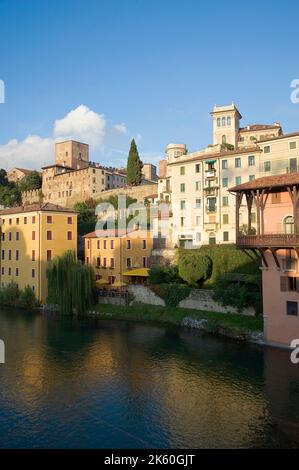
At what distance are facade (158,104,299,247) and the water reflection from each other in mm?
17923

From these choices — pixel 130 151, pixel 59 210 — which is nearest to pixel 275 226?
pixel 59 210

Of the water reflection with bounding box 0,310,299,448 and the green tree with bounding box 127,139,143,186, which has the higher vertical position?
the green tree with bounding box 127,139,143,186

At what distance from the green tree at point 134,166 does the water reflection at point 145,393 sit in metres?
50.0

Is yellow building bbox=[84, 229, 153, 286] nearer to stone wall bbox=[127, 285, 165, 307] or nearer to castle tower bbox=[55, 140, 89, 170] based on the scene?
stone wall bbox=[127, 285, 165, 307]

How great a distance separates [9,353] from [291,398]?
17328mm

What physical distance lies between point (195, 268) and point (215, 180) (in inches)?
513

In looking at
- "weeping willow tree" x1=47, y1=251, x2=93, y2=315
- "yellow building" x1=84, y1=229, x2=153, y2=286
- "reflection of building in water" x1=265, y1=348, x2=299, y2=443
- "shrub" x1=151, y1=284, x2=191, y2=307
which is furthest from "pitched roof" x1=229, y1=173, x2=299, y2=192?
"yellow building" x1=84, y1=229, x2=153, y2=286

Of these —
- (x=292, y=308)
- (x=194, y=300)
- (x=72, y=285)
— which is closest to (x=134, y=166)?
(x=72, y=285)

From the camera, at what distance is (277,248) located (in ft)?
82.4

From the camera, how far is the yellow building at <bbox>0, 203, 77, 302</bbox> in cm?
4451

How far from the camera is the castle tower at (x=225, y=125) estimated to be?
212 ft

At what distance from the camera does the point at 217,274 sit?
36688 mm

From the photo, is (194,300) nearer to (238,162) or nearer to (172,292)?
(172,292)
